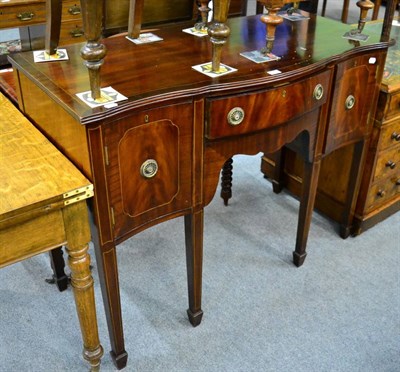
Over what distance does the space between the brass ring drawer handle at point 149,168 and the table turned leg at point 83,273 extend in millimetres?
177

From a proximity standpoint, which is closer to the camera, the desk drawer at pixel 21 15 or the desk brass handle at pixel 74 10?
the desk drawer at pixel 21 15

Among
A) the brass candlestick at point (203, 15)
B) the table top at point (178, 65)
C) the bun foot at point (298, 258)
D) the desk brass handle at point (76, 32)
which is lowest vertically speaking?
Result: the bun foot at point (298, 258)

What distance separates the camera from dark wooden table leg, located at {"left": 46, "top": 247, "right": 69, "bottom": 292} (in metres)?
1.80

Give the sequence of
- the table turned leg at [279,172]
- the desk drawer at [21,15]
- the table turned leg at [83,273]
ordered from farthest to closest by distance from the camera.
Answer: the desk drawer at [21,15]
the table turned leg at [279,172]
the table turned leg at [83,273]

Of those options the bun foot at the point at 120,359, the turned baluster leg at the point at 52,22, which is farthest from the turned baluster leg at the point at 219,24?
the bun foot at the point at 120,359

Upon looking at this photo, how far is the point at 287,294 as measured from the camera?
191cm

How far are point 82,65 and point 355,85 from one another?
0.93 m

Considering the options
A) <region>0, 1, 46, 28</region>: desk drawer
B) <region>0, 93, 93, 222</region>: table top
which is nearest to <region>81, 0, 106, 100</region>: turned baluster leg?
<region>0, 93, 93, 222</region>: table top

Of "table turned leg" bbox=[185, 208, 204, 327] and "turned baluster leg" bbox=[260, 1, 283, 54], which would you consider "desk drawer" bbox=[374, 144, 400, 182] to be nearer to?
"turned baluster leg" bbox=[260, 1, 283, 54]

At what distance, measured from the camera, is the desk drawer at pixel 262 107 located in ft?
4.44

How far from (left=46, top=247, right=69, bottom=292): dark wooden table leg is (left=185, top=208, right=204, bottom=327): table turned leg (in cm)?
Result: 49

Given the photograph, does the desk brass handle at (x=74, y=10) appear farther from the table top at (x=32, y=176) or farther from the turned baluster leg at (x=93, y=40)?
the turned baluster leg at (x=93, y=40)

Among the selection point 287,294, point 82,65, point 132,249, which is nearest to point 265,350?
point 287,294

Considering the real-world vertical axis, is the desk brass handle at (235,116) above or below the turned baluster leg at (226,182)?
above
